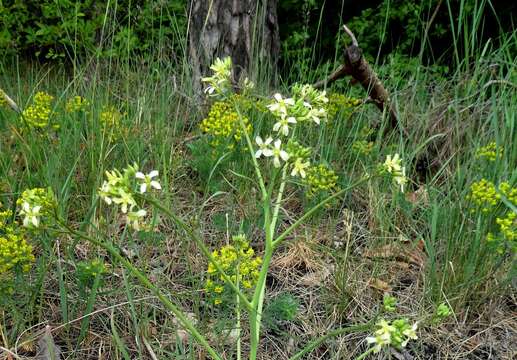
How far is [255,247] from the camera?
95.3 inches

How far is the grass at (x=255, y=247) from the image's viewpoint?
1922 millimetres

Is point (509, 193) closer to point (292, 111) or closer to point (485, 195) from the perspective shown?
point (485, 195)

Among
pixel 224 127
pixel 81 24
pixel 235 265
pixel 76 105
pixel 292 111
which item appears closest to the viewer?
pixel 292 111

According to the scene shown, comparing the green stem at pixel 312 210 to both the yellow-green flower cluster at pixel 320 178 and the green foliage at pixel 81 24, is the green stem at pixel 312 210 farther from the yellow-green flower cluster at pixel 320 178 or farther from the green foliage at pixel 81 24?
the green foliage at pixel 81 24

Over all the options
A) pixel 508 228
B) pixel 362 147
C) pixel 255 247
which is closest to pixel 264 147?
pixel 508 228

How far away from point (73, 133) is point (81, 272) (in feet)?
3.51

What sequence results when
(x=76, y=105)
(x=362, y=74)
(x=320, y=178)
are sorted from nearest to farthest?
(x=320, y=178)
(x=76, y=105)
(x=362, y=74)

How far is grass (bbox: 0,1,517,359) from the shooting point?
1922 millimetres


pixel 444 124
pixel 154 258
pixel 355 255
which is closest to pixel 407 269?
pixel 355 255

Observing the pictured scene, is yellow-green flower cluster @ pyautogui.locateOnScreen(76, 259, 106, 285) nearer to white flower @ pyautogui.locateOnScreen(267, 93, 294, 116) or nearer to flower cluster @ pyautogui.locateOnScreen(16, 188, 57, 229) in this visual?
flower cluster @ pyautogui.locateOnScreen(16, 188, 57, 229)

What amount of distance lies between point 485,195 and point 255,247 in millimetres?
845

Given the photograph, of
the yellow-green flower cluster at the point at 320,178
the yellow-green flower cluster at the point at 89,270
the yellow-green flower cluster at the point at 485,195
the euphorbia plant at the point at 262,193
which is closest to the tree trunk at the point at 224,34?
the yellow-green flower cluster at the point at 320,178

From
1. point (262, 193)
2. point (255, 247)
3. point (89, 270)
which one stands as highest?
point (262, 193)

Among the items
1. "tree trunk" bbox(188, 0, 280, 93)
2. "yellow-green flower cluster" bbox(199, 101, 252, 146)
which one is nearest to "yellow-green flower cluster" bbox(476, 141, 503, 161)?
"yellow-green flower cluster" bbox(199, 101, 252, 146)
